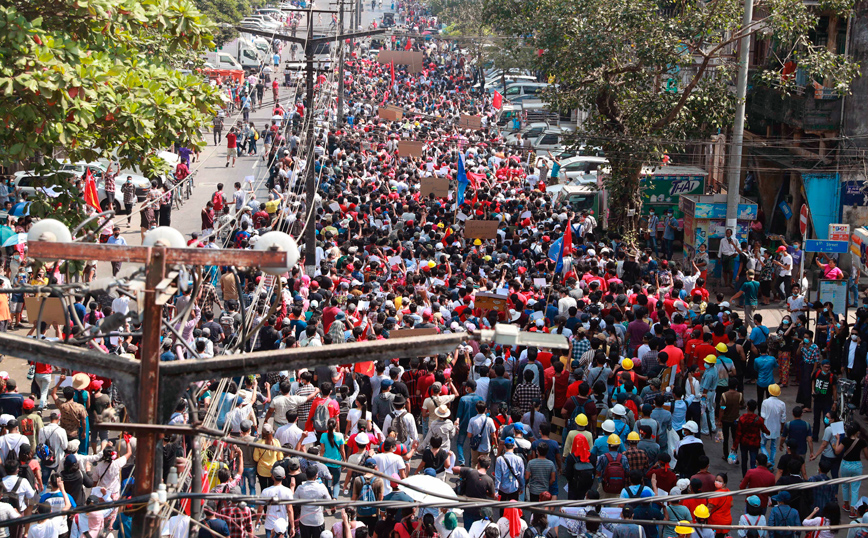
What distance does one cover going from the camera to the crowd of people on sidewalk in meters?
9.64

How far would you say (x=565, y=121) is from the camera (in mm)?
42625

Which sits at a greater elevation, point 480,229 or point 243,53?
point 243,53

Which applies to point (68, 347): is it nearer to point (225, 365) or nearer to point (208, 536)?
point (225, 365)

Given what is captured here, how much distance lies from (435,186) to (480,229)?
536cm

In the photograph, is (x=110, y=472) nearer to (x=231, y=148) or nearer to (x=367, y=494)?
(x=367, y=494)

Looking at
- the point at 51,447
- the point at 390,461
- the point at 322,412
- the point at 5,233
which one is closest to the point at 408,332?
the point at 322,412

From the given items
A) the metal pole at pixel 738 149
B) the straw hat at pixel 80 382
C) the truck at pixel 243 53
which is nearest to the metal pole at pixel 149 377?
the straw hat at pixel 80 382

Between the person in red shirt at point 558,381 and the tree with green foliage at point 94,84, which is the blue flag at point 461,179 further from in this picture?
the tree with green foliage at point 94,84

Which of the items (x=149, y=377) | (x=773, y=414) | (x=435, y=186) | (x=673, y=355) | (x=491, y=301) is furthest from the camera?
(x=435, y=186)

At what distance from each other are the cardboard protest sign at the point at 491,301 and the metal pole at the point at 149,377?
10.6 m

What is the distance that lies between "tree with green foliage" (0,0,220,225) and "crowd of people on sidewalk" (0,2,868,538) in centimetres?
195

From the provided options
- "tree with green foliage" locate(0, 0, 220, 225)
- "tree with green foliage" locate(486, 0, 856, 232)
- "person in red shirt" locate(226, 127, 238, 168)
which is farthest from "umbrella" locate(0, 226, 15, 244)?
"person in red shirt" locate(226, 127, 238, 168)

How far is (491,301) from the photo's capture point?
51.0ft

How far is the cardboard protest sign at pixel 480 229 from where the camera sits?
2083 cm
